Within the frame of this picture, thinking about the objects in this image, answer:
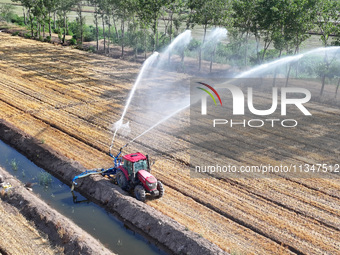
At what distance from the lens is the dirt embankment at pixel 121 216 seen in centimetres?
1686

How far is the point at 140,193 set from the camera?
1959 cm

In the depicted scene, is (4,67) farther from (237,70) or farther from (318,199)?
(318,199)

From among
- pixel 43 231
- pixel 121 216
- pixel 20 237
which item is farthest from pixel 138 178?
pixel 20 237

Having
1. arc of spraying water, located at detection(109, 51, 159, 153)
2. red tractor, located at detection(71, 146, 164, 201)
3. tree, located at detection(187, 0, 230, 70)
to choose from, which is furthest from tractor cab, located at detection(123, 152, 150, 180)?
tree, located at detection(187, 0, 230, 70)

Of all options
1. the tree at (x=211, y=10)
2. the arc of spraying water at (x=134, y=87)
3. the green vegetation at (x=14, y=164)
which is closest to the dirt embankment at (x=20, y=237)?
the green vegetation at (x=14, y=164)

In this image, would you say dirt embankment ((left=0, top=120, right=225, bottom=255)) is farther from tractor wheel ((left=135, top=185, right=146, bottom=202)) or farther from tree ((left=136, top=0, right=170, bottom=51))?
tree ((left=136, top=0, right=170, bottom=51))

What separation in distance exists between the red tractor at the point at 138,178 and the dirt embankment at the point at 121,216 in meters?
0.47

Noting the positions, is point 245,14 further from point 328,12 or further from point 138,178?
point 138,178

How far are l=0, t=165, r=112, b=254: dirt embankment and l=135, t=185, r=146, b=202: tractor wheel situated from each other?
9.90 feet

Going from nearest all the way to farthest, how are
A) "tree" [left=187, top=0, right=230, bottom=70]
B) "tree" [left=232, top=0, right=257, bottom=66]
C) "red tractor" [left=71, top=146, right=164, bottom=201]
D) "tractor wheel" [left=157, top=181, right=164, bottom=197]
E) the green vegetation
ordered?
"red tractor" [left=71, top=146, right=164, bottom=201], "tractor wheel" [left=157, top=181, right=164, bottom=197], the green vegetation, "tree" [left=232, top=0, right=257, bottom=66], "tree" [left=187, top=0, right=230, bottom=70]

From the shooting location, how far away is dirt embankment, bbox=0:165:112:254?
16.5 meters

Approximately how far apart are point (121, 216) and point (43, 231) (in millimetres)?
3510

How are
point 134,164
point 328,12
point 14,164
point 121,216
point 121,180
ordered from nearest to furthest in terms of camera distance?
1. point 121,216
2. point 134,164
3. point 121,180
4. point 14,164
5. point 328,12

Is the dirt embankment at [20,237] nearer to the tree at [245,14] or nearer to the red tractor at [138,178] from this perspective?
the red tractor at [138,178]
